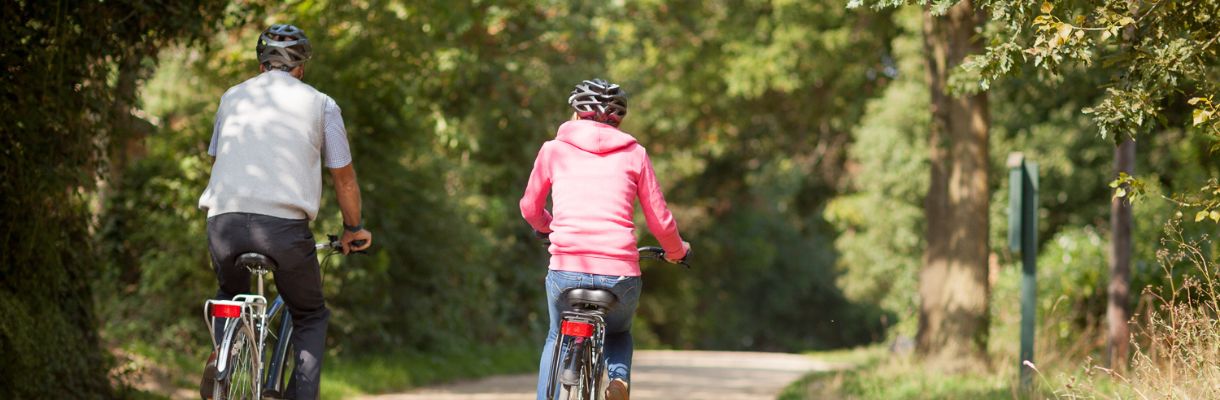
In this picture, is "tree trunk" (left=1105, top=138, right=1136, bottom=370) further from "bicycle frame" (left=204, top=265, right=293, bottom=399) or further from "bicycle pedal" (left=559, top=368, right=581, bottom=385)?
"bicycle frame" (left=204, top=265, right=293, bottom=399)

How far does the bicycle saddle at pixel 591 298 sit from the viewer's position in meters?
5.59

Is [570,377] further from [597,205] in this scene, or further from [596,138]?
[596,138]

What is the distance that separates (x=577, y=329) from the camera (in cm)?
551

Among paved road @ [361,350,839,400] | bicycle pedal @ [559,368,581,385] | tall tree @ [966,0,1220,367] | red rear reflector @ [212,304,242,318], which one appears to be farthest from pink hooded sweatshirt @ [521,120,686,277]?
paved road @ [361,350,839,400]

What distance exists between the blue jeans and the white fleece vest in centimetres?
96

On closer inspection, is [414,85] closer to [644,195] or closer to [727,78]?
[644,195]

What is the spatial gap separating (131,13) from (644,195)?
366 centimetres

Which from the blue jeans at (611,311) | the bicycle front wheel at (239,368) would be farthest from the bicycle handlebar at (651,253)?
the bicycle front wheel at (239,368)

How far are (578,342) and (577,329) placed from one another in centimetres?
10

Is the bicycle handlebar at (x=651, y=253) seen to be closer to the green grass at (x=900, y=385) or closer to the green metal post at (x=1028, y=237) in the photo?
the green grass at (x=900, y=385)

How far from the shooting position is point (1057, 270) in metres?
18.3

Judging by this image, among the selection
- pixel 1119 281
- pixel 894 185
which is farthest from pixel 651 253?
pixel 894 185

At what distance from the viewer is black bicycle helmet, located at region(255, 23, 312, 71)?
5652 millimetres

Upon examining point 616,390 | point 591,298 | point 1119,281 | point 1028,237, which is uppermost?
point 1028,237
